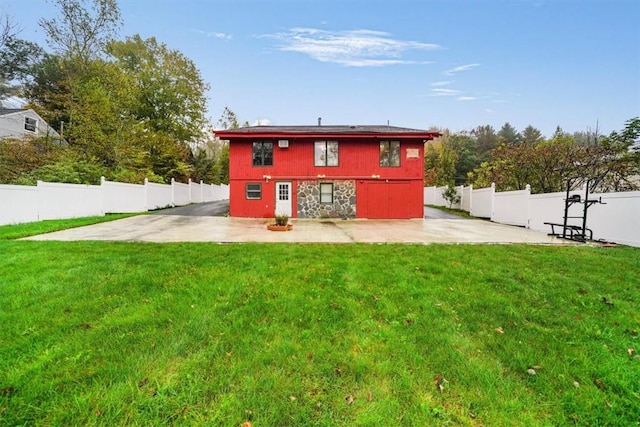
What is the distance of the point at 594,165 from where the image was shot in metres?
12.0

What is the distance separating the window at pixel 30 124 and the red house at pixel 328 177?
1940cm

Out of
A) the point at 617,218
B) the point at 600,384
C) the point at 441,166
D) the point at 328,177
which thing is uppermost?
the point at 441,166

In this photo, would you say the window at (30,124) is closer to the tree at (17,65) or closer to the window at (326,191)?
the tree at (17,65)

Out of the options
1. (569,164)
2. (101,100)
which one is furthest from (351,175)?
(101,100)

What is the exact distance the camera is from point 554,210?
412 inches

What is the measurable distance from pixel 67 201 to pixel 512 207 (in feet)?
61.2

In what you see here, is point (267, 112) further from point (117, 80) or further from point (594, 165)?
point (594, 165)

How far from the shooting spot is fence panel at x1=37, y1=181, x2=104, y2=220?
35.9 ft

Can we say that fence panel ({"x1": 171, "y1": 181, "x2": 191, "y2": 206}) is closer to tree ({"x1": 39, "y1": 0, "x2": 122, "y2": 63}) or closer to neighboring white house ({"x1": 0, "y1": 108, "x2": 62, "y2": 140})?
neighboring white house ({"x1": 0, "y1": 108, "x2": 62, "y2": 140})

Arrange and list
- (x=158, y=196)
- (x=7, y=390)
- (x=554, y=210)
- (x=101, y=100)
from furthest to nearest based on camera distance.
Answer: (x=158, y=196) → (x=101, y=100) → (x=554, y=210) → (x=7, y=390)

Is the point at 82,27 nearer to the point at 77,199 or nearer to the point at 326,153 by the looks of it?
the point at 77,199

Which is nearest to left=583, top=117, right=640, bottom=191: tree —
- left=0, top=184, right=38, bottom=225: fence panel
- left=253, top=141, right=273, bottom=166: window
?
left=253, top=141, right=273, bottom=166: window

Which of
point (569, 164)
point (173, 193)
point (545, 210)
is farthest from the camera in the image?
point (173, 193)

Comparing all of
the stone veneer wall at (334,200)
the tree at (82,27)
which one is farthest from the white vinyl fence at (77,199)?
the tree at (82,27)
